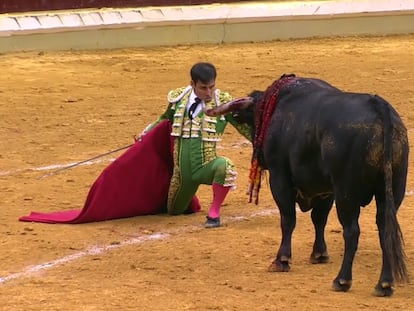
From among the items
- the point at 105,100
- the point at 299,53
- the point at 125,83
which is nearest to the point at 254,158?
the point at 105,100

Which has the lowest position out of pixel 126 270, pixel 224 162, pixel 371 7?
pixel 126 270

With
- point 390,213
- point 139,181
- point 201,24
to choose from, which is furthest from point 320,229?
point 201,24

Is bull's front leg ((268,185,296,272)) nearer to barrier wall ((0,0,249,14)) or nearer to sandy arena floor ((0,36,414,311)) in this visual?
sandy arena floor ((0,36,414,311))

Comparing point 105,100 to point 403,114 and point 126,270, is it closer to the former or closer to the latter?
point 403,114

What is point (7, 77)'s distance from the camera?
1145 centimetres

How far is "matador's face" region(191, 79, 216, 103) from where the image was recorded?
622 centimetres

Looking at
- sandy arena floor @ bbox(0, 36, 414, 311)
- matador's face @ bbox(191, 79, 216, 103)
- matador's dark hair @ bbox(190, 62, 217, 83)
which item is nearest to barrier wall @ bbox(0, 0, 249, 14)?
sandy arena floor @ bbox(0, 36, 414, 311)

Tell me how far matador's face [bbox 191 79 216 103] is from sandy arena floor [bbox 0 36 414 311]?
76 cm

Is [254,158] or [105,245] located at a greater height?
[254,158]

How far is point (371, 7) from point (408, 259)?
364 inches

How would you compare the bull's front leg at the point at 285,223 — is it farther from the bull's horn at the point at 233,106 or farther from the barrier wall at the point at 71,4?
the barrier wall at the point at 71,4

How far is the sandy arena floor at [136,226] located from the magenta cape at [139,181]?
0.29 feet

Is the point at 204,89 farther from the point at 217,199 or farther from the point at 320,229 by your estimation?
the point at 320,229

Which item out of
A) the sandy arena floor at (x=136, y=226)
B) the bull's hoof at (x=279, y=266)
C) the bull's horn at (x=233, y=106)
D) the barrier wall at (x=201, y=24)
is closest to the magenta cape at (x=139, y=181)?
the sandy arena floor at (x=136, y=226)
